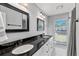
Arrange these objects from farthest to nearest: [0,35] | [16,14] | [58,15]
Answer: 1. [58,15]
2. [16,14]
3. [0,35]

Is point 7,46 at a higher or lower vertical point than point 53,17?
lower

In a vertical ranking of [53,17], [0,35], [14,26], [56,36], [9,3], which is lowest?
[56,36]

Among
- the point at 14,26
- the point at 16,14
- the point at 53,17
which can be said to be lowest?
the point at 14,26

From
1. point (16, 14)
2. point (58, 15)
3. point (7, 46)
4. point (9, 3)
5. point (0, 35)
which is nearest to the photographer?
point (0, 35)

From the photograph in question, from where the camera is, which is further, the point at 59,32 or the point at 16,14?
the point at 59,32

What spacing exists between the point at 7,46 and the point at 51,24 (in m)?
4.08

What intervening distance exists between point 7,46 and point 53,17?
4.16 meters

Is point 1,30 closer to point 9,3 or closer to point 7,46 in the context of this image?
point 7,46

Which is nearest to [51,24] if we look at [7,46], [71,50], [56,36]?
[56,36]

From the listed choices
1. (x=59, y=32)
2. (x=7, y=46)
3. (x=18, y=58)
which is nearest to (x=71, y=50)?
(x=18, y=58)

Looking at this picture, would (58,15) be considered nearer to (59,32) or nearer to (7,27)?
(59,32)

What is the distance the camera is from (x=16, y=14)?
136 cm

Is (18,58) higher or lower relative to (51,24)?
lower

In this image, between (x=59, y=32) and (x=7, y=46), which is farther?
(x=59, y=32)
